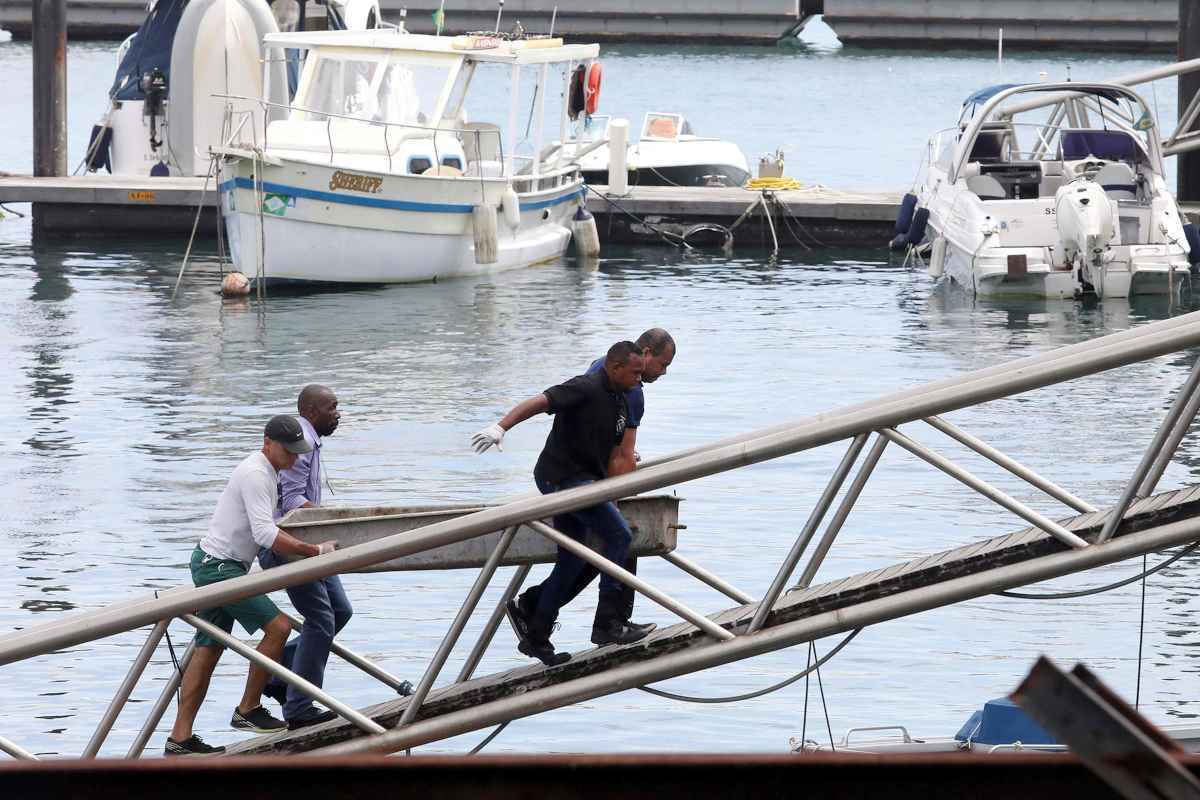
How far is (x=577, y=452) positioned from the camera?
8039mm

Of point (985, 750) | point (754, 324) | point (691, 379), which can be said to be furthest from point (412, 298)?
point (985, 750)

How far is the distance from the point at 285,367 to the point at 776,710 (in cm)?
1155

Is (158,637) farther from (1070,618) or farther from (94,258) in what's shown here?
(94,258)

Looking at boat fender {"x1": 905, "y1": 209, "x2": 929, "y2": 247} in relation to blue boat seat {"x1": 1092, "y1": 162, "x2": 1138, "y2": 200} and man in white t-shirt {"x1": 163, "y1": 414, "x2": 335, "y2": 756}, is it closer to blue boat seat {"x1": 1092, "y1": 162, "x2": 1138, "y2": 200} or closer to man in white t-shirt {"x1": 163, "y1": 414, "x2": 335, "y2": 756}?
blue boat seat {"x1": 1092, "y1": 162, "x2": 1138, "y2": 200}

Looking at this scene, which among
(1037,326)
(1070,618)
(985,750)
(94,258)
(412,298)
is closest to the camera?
(985,750)

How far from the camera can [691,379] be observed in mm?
20953

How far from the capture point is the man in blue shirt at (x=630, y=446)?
790 cm

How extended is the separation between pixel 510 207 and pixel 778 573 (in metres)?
20.7

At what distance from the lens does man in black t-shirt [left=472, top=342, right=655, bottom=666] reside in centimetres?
784

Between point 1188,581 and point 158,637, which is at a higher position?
point 158,637

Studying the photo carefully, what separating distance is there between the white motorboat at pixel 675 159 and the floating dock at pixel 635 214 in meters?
3.31

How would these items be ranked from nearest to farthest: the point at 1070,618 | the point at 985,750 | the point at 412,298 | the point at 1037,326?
the point at 985,750, the point at 1070,618, the point at 1037,326, the point at 412,298

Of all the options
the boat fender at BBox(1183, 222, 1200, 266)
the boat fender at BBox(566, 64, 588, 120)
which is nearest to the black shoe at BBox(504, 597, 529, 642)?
the boat fender at BBox(1183, 222, 1200, 266)

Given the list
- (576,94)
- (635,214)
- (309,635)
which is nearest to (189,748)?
(309,635)
